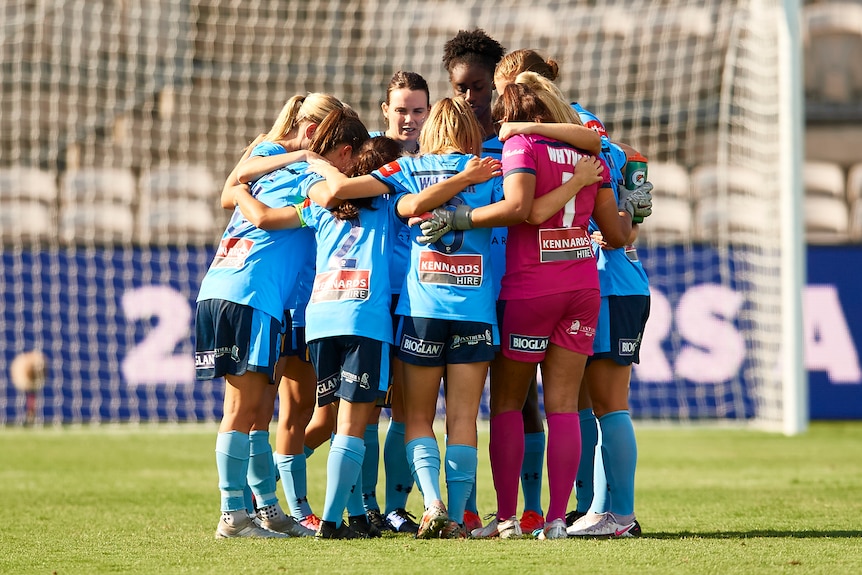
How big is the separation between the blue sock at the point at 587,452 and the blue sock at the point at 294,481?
3.61ft

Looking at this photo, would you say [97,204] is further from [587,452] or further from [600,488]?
[600,488]

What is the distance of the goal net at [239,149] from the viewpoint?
10109 millimetres

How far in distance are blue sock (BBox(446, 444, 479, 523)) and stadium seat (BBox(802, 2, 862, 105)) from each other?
11890mm

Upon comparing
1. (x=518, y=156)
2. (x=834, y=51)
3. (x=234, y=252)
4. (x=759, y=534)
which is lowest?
(x=759, y=534)

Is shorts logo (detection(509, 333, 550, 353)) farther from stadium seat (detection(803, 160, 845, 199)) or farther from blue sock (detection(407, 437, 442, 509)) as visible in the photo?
stadium seat (detection(803, 160, 845, 199))

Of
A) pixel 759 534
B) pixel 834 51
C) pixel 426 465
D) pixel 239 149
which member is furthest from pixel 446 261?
pixel 834 51

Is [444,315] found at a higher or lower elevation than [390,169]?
lower

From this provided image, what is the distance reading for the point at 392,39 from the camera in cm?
1320

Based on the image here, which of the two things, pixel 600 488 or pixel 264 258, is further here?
pixel 600 488

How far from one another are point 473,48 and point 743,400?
6.19m

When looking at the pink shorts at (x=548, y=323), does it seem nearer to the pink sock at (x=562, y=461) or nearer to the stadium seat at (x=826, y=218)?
the pink sock at (x=562, y=461)

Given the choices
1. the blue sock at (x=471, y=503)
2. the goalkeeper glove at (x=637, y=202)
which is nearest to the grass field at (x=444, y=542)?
the blue sock at (x=471, y=503)

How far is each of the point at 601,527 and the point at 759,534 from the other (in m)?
0.59

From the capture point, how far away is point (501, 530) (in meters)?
4.21
